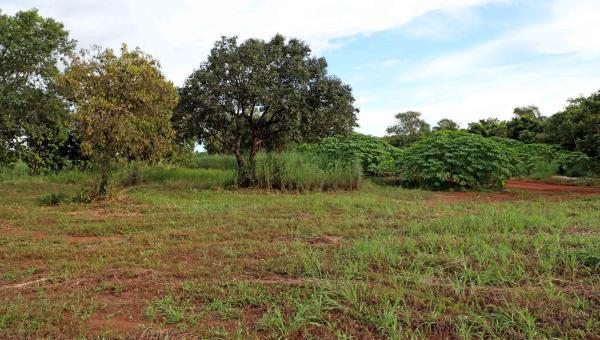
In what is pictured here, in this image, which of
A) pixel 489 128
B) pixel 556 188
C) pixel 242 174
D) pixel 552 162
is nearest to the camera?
pixel 242 174

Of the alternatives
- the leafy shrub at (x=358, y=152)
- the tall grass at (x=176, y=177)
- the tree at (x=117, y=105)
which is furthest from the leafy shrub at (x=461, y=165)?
the tree at (x=117, y=105)

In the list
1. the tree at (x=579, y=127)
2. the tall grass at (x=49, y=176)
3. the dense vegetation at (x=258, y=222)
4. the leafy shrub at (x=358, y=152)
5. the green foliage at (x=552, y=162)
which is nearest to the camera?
the dense vegetation at (x=258, y=222)

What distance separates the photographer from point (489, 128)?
27703mm

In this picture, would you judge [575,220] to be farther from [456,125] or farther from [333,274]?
[456,125]

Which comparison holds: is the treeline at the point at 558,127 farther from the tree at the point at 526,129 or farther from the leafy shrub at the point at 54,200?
the leafy shrub at the point at 54,200

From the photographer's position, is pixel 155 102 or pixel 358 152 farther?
pixel 358 152

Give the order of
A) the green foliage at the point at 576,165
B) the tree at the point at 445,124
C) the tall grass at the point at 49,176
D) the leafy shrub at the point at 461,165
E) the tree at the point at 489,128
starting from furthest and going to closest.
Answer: the tree at the point at 445,124 < the tree at the point at 489,128 < the green foliage at the point at 576,165 < the tall grass at the point at 49,176 < the leafy shrub at the point at 461,165

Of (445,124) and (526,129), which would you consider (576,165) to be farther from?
(445,124)

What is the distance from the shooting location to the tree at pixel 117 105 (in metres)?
9.27

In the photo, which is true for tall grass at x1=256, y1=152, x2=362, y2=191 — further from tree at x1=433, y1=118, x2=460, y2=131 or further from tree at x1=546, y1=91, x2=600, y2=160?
tree at x1=433, y1=118, x2=460, y2=131

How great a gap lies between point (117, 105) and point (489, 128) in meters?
24.2

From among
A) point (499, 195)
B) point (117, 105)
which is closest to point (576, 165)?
point (499, 195)

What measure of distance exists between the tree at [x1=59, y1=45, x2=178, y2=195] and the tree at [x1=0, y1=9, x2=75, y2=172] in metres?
2.95

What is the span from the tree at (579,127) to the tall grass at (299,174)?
7.95m
